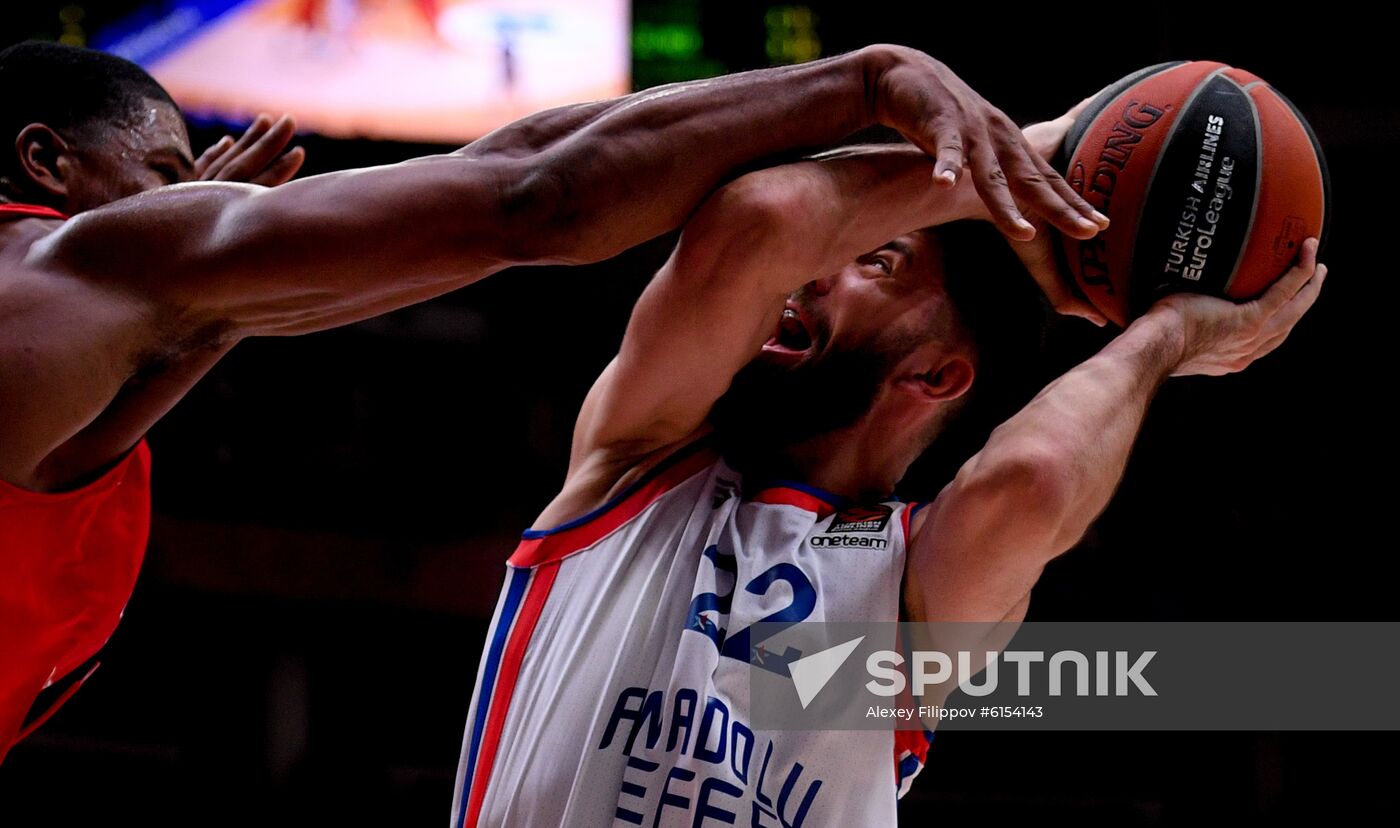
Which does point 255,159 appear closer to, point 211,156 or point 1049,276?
point 211,156

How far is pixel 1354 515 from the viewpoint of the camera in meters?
7.40

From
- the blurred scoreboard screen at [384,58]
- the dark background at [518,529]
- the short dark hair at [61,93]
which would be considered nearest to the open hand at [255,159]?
the short dark hair at [61,93]

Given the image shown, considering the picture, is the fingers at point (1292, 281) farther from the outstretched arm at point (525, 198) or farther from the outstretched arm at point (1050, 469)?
the outstretched arm at point (525, 198)

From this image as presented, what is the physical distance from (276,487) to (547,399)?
1.53 meters

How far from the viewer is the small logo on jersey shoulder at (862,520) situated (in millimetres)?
2385

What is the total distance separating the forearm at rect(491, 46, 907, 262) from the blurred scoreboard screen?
4079mm

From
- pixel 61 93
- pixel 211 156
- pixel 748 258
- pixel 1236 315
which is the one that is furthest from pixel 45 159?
pixel 1236 315

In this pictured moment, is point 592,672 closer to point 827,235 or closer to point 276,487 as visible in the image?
point 827,235

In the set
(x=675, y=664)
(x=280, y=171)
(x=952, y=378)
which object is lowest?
(x=675, y=664)

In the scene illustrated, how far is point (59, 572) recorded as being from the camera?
8.10 feet

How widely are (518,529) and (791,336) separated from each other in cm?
493

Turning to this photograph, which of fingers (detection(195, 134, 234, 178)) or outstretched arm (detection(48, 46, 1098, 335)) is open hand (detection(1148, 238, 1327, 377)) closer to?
outstretched arm (detection(48, 46, 1098, 335))

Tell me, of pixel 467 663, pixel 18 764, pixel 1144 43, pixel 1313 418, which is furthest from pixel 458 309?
pixel 1313 418

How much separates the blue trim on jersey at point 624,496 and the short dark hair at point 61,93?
3.76 ft
